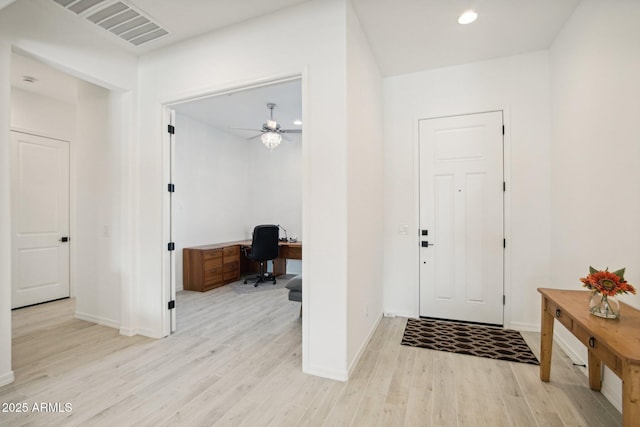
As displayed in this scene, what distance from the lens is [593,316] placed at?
1.65 meters

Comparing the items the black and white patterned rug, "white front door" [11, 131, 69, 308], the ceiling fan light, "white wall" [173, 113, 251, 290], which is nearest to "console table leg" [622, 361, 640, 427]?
the black and white patterned rug

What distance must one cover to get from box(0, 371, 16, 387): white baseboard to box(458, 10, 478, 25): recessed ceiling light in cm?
462

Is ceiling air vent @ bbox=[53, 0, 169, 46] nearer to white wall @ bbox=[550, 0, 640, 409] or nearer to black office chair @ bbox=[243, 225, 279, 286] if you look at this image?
black office chair @ bbox=[243, 225, 279, 286]

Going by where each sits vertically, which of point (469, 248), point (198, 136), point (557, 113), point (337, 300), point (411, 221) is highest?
point (198, 136)

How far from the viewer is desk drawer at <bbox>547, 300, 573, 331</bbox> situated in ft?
5.90

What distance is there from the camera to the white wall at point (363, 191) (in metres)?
2.34

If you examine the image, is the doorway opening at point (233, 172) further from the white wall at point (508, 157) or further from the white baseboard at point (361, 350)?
the white baseboard at point (361, 350)

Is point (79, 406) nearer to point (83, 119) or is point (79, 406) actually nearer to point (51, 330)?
point (51, 330)

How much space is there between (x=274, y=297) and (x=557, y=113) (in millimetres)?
4130

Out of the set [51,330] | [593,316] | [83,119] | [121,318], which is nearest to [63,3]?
[83,119]

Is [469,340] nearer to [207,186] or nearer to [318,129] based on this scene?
[318,129]

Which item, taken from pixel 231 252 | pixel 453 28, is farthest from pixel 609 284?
pixel 231 252

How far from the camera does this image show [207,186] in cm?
567

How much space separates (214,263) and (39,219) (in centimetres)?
247
